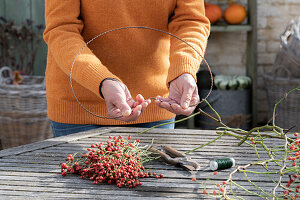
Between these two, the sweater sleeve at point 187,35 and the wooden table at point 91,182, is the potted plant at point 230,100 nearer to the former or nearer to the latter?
the sweater sleeve at point 187,35

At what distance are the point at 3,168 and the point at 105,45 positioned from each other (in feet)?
1.88

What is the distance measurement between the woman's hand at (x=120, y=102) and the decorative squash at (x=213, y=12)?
2419mm

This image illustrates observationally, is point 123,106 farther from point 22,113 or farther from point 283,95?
point 283,95

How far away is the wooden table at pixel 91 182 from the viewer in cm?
85

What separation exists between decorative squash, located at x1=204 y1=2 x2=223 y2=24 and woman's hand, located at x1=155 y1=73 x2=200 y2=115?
2.30 meters

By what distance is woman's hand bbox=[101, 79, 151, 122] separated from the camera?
1.03m

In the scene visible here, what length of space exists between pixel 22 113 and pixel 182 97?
1.92 metres

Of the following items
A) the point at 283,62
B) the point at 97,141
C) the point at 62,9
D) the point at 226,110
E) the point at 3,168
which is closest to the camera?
the point at 3,168

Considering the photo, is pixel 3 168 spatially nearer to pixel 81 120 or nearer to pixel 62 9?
pixel 81 120

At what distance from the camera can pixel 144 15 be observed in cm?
141

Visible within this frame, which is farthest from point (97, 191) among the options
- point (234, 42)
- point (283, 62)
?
point (234, 42)

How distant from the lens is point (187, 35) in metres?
1.37

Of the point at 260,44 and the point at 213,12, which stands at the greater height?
the point at 213,12

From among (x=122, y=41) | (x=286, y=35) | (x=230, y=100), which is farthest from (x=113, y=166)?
(x=230, y=100)
